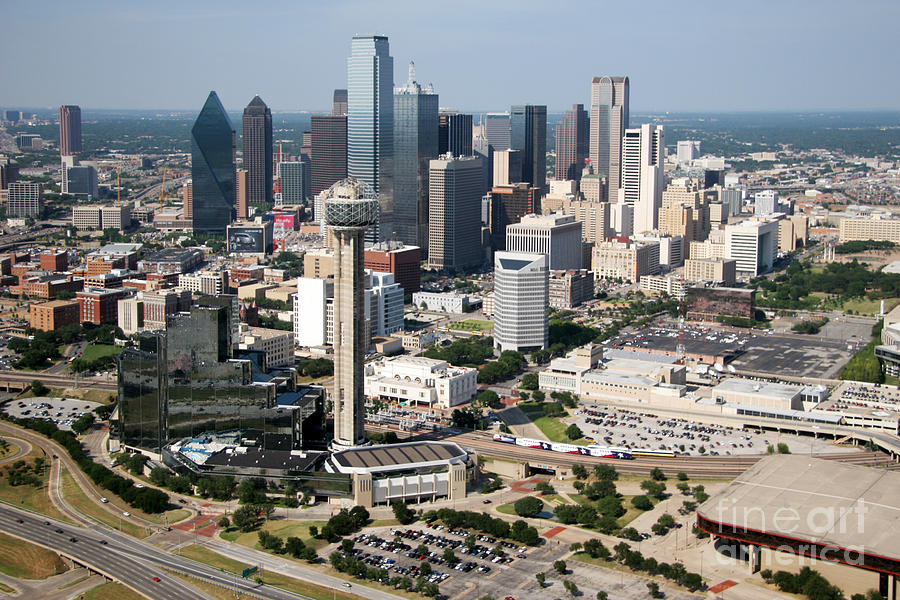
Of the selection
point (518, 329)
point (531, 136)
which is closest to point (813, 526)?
point (518, 329)

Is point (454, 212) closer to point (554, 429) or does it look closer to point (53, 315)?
point (53, 315)

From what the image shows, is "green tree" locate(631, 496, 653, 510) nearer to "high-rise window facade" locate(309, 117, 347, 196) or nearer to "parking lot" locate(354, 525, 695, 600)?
"parking lot" locate(354, 525, 695, 600)

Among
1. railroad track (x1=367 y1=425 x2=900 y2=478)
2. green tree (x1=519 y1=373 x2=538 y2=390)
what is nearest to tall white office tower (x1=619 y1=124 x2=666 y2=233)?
green tree (x1=519 y1=373 x2=538 y2=390)

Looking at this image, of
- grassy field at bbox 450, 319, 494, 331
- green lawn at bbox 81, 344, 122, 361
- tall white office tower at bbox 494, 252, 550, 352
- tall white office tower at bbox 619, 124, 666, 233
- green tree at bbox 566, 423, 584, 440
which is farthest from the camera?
tall white office tower at bbox 619, 124, 666, 233

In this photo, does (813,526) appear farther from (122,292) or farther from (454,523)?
(122,292)

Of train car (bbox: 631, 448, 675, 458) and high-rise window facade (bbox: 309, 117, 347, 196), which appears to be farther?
high-rise window facade (bbox: 309, 117, 347, 196)

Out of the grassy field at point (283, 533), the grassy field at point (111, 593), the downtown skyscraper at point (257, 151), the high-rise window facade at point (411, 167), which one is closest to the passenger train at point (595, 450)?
the grassy field at point (283, 533)

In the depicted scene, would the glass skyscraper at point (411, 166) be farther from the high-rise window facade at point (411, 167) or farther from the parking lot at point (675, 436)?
the parking lot at point (675, 436)
